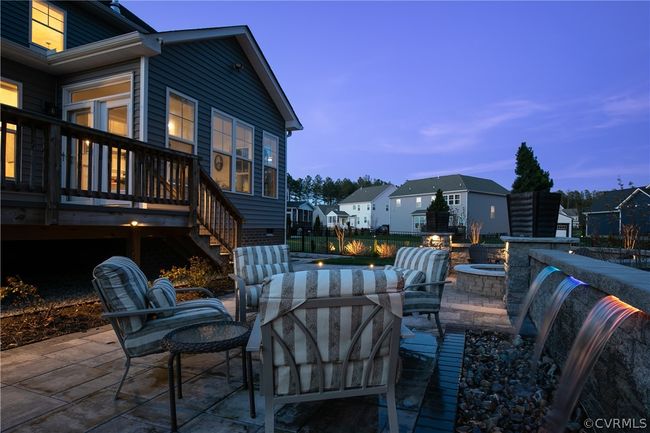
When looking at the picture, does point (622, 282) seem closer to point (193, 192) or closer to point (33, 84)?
point (193, 192)

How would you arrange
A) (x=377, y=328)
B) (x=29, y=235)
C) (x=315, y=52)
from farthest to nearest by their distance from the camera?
(x=315, y=52), (x=29, y=235), (x=377, y=328)

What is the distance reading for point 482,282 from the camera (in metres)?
6.57

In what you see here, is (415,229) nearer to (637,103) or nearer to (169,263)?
(637,103)

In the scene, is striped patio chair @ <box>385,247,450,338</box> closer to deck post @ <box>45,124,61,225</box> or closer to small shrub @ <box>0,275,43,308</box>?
deck post @ <box>45,124,61,225</box>

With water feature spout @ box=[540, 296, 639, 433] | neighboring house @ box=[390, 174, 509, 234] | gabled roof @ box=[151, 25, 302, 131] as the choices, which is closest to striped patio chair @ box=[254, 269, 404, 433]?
water feature spout @ box=[540, 296, 639, 433]

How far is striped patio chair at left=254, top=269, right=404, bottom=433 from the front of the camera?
5.55 ft

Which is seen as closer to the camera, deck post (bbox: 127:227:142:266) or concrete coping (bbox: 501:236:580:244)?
concrete coping (bbox: 501:236:580:244)

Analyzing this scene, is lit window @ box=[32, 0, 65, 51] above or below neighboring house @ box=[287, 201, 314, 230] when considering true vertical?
above

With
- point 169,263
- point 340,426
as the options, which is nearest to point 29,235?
point 169,263

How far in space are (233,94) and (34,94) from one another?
4.29 meters

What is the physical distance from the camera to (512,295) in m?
5.24

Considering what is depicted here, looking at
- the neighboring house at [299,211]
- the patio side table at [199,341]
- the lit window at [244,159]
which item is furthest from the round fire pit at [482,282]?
the neighboring house at [299,211]

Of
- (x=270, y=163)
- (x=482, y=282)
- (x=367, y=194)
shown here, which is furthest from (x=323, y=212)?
(x=482, y=282)

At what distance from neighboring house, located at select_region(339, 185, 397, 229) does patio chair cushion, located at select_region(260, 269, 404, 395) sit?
43738 mm
